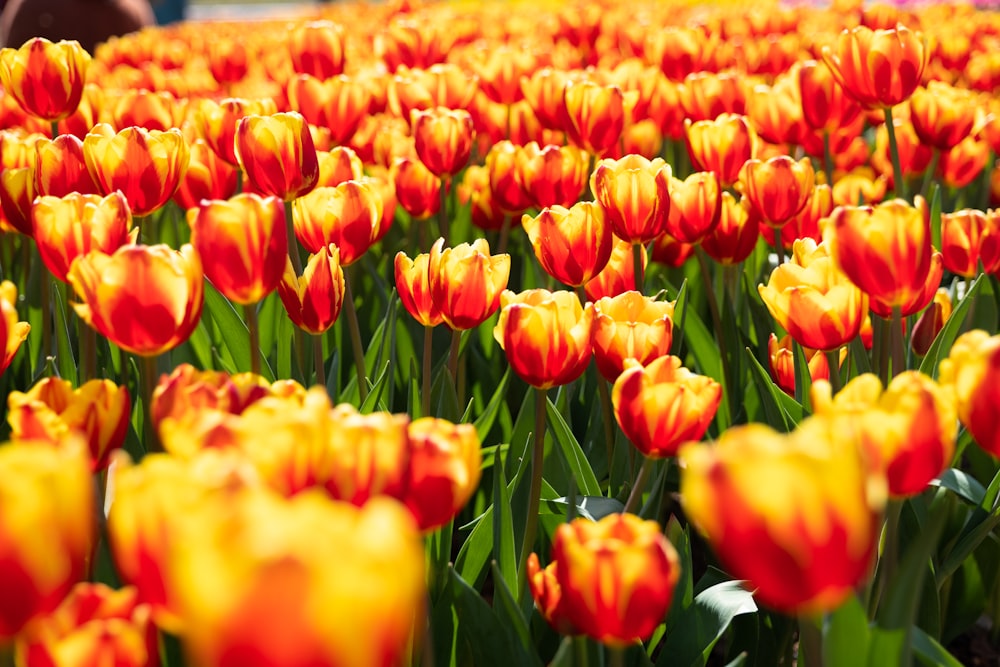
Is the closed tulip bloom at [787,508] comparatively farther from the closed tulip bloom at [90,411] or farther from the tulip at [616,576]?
the closed tulip bloom at [90,411]

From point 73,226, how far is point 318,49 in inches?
69.6

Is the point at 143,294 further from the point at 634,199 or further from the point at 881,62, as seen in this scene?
the point at 881,62

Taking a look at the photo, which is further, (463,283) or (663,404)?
(463,283)

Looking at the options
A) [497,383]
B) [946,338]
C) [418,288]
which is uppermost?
[418,288]

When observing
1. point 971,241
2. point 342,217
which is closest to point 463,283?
point 342,217

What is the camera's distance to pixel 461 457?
99 cm

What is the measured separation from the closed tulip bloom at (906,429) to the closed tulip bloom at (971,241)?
1062mm

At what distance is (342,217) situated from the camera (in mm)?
1771

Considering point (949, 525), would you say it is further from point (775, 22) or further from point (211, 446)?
point (775, 22)

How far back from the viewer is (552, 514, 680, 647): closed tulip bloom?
96cm

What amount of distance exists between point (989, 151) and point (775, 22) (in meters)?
1.69

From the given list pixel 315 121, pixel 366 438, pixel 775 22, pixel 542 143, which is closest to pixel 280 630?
pixel 366 438

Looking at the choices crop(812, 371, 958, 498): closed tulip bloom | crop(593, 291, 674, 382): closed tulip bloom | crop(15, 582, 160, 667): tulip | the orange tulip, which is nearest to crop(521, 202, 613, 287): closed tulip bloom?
crop(593, 291, 674, 382): closed tulip bloom

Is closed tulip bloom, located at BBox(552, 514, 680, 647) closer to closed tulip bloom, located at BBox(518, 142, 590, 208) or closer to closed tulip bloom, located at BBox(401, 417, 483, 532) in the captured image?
closed tulip bloom, located at BBox(401, 417, 483, 532)
